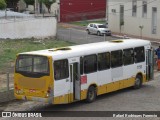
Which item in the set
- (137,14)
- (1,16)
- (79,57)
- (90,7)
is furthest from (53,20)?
(90,7)

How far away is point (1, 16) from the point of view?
146 feet

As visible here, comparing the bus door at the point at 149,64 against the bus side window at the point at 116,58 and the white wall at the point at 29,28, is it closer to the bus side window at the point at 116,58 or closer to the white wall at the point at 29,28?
the bus side window at the point at 116,58

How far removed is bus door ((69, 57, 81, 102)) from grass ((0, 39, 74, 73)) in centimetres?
841

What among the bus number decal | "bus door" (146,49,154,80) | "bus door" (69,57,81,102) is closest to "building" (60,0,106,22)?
"bus door" (146,49,154,80)

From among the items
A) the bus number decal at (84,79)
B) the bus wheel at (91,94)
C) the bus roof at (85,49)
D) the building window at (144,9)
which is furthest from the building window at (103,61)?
the building window at (144,9)

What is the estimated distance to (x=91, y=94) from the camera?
21.2 metres

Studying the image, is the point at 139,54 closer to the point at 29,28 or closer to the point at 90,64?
the point at 90,64

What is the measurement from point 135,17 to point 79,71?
1471 inches

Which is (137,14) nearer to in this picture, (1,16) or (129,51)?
(1,16)

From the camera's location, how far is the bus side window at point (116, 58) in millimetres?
22739

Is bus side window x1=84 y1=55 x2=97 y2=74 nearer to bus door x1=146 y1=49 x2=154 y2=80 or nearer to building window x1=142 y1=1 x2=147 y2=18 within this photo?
bus door x1=146 y1=49 x2=154 y2=80

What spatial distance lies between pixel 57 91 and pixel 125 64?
19.6ft

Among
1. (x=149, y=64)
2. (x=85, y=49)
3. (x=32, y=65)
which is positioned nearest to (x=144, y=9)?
(x=149, y=64)

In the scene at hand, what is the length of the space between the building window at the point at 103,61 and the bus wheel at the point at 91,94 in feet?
3.71
